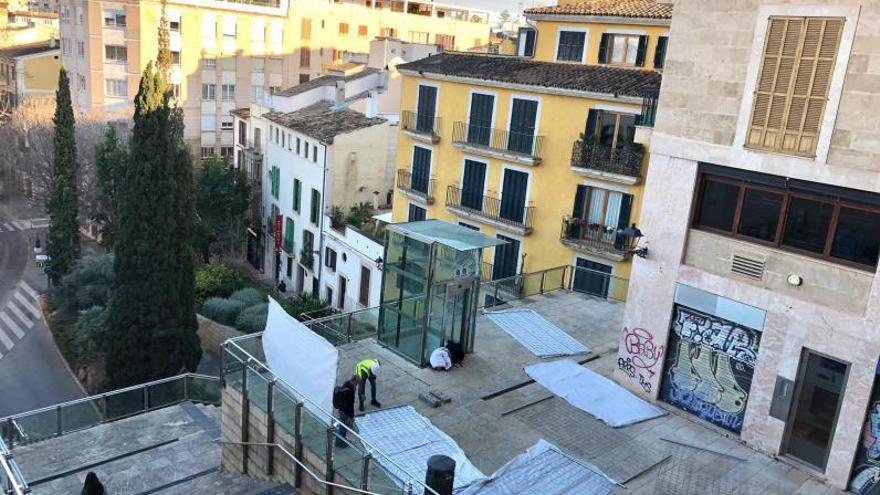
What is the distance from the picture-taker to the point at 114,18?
179ft

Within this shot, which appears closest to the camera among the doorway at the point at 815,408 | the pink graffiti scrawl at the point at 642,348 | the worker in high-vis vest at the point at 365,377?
the doorway at the point at 815,408

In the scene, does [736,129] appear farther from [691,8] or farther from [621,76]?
[621,76]

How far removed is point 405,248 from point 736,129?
275 inches

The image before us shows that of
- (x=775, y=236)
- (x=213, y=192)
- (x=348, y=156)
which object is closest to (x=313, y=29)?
(x=213, y=192)

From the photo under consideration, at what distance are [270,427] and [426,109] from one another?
21431mm

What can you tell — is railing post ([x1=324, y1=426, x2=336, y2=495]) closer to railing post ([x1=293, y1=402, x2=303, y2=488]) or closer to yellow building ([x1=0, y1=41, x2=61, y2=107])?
railing post ([x1=293, y1=402, x2=303, y2=488])

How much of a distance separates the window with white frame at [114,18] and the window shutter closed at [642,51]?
42503 mm

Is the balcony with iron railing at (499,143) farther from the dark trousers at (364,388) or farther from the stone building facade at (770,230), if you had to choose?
the dark trousers at (364,388)

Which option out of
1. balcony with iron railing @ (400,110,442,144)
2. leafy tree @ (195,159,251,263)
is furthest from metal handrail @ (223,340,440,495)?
leafy tree @ (195,159,251,263)

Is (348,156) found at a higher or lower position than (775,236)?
lower

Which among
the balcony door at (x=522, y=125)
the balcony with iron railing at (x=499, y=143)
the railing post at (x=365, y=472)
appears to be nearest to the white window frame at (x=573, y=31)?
the balcony door at (x=522, y=125)

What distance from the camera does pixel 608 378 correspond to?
52.7ft

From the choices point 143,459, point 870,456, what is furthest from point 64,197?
point 870,456

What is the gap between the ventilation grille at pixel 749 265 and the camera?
13172mm
